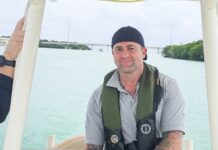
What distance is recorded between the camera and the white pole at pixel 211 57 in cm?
115

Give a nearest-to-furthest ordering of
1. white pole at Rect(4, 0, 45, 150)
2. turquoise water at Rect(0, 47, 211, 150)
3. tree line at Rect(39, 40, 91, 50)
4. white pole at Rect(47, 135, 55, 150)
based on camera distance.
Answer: white pole at Rect(4, 0, 45, 150)
tree line at Rect(39, 40, 91, 50)
white pole at Rect(47, 135, 55, 150)
turquoise water at Rect(0, 47, 211, 150)

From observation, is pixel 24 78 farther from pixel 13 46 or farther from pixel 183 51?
pixel 183 51

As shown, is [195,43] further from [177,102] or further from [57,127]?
[57,127]

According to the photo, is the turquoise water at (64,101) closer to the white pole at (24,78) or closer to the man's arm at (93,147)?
the man's arm at (93,147)

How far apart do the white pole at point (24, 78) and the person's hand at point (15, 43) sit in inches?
4.9

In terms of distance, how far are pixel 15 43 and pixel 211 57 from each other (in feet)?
2.18

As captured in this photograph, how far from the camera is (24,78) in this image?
1.12 m

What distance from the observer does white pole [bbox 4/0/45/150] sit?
108 cm

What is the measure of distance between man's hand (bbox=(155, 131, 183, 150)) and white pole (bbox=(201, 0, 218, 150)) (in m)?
0.44

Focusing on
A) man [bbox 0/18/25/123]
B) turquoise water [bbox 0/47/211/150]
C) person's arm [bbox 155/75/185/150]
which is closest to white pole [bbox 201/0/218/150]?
person's arm [bbox 155/75/185/150]

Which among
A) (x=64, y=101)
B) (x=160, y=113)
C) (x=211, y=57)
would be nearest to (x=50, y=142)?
(x=160, y=113)

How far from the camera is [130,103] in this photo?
1602 mm

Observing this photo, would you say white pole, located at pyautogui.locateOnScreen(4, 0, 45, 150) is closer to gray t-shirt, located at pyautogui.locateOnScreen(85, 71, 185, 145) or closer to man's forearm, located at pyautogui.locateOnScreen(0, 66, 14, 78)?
man's forearm, located at pyautogui.locateOnScreen(0, 66, 14, 78)

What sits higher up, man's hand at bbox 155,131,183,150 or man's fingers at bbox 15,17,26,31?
man's fingers at bbox 15,17,26,31
